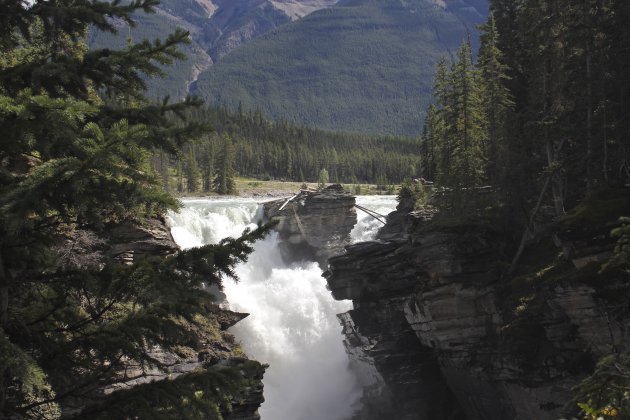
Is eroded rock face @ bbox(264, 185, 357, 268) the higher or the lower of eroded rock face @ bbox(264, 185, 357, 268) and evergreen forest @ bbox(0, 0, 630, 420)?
the lower

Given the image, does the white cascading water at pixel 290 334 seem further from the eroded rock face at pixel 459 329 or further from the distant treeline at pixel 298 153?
the distant treeline at pixel 298 153

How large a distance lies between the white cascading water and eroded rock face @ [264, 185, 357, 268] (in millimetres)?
3576

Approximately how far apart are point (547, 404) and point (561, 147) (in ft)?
37.3

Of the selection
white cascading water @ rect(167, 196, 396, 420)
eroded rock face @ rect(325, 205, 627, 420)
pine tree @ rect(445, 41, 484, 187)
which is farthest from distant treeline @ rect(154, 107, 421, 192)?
A: eroded rock face @ rect(325, 205, 627, 420)

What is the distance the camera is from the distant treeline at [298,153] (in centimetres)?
13800

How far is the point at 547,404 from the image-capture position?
21.5 m

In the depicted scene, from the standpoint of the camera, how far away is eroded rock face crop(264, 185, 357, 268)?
5416cm

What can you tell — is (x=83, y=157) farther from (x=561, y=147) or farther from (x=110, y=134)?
(x=561, y=147)

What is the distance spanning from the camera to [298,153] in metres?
150

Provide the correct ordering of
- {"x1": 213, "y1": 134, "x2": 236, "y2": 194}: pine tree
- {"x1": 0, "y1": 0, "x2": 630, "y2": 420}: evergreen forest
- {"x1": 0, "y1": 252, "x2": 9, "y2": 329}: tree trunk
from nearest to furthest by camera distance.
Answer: {"x1": 0, "y1": 0, "x2": 630, "y2": 420}: evergreen forest → {"x1": 0, "y1": 252, "x2": 9, "y2": 329}: tree trunk → {"x1": 213, "y1": 134, "x2": 236, "y2": 194}: pine tree

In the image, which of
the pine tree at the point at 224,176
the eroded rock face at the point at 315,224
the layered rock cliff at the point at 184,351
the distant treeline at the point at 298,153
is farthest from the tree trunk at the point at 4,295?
the distant treeline at the point at 298,153

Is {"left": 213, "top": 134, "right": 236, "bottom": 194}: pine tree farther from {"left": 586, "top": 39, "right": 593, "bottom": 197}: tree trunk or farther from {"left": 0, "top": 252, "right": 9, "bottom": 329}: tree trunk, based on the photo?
{"left": 0, "top": 252, "right": 9, "bottom": 329}: tree trunk

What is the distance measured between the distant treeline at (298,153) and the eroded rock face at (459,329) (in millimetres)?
80727

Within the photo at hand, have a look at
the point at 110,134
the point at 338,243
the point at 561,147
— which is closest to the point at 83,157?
the point at 110,134
